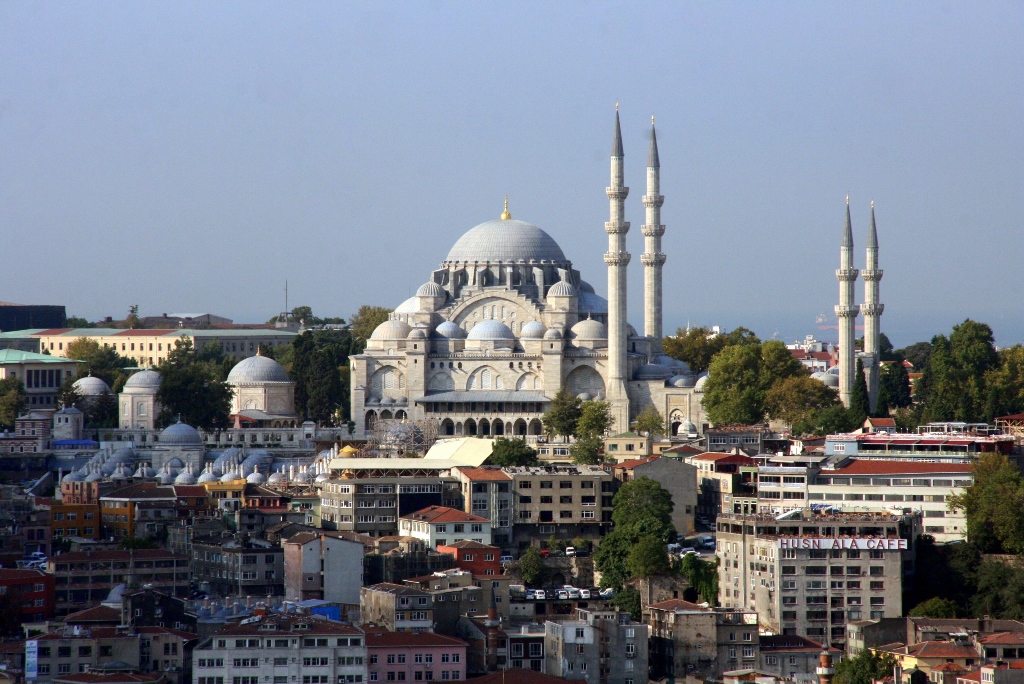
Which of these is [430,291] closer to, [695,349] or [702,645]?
[695,349]

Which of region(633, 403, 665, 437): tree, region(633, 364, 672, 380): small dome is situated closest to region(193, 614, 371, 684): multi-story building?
region(633, 403, 665, 437): tree

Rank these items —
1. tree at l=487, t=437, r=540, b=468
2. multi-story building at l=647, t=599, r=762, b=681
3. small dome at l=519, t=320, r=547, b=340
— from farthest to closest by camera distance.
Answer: small dome at l=519, t=320, r=547, b=340, tree at l=487, t=437, r=540, b=468, multi-story building at l=647, t=599, r=762, b=681

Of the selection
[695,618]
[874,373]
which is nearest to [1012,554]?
[695,618]

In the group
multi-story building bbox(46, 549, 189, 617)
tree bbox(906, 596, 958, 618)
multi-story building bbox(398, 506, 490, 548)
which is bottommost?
tree bbox(906, 596, 958, 618)

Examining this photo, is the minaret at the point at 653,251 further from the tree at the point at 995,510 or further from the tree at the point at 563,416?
the tree at the point at 995,510

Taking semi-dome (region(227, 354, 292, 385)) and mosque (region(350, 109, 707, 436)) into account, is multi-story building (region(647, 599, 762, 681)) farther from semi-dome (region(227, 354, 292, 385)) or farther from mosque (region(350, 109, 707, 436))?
semi-dome (region(227, 354, 292, 385))
